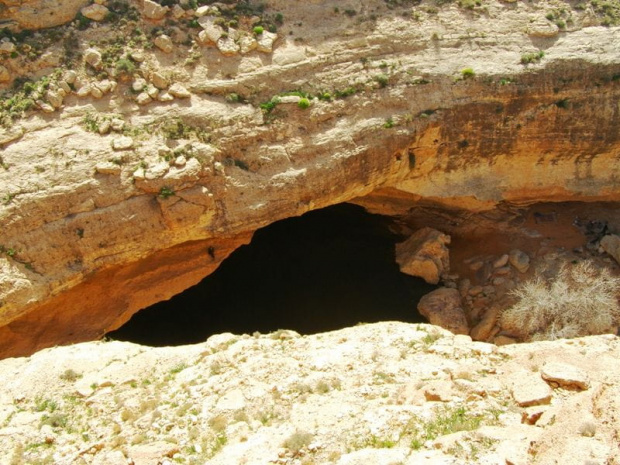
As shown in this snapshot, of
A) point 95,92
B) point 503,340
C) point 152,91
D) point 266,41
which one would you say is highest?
point 266,41

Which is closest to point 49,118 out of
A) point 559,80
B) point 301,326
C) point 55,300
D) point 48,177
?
point 48,177

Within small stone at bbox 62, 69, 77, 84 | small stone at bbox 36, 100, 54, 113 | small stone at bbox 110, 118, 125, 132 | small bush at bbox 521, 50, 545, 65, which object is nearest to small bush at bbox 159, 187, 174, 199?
small stone at bbox 110, 118, 125, 132

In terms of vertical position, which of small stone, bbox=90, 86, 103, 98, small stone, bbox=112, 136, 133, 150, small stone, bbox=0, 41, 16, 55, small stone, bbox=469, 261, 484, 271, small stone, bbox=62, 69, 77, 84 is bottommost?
small stone, bbox=469, 261, 484, 271

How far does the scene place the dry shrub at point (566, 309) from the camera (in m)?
16.2

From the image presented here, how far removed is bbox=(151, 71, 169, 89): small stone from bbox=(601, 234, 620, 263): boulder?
45.8ft

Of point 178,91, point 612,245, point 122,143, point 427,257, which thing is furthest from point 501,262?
point 122,143

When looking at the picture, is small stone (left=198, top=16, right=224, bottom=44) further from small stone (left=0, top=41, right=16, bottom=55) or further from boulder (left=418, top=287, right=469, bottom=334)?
boulder (left=418, top=287, right=469, bottom=334)

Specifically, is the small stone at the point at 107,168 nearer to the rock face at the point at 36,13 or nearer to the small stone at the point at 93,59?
the small stone at the point at 93,59

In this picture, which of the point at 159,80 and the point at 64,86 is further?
the point at 159,80

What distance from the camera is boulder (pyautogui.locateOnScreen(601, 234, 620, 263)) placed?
60.7ft

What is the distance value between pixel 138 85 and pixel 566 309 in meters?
12.8

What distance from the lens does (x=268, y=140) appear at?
15.2 m

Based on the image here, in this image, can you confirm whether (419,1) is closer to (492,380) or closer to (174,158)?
(174,158)

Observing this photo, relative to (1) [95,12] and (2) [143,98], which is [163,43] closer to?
(2) [143,98]
